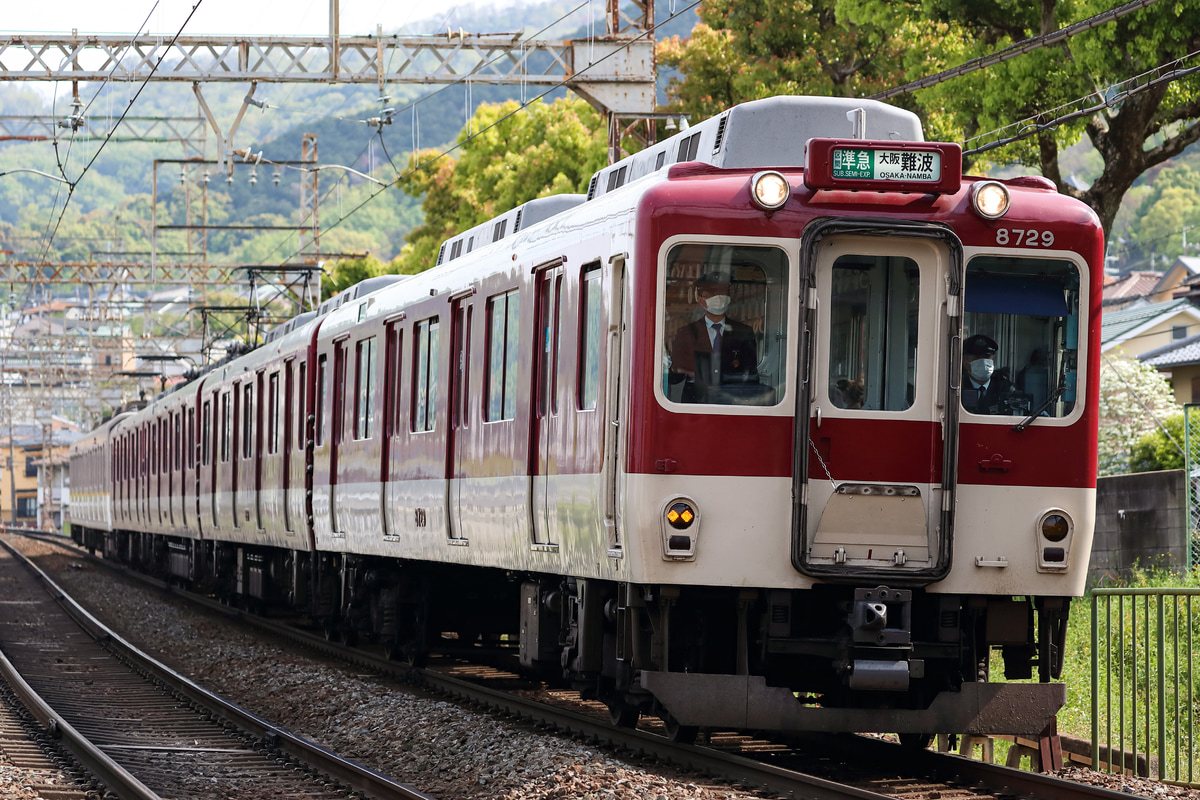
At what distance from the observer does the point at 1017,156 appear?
1958 centimetres

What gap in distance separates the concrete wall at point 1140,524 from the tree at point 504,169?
19.2m

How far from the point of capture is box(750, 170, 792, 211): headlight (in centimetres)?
838

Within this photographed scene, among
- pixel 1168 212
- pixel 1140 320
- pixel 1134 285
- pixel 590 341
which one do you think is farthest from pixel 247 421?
pixel 1168 212

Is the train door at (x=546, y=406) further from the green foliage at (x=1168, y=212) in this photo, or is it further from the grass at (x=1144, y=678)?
the green foliage at (x=1168, y=212)

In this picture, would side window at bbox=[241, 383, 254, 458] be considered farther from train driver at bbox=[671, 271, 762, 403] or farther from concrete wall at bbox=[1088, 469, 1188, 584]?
train driver at bbox=[671, 271, 762, 403]

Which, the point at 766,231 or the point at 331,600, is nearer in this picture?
the point at 766,231

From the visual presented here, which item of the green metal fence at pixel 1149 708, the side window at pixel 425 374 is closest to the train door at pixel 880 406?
the green metal fence at pixel 1149 708

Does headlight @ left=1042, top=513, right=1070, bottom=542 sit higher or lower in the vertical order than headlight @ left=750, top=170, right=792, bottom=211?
lower

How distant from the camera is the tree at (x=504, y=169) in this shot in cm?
3688

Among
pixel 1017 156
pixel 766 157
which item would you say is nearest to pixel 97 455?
pixel 1017 156

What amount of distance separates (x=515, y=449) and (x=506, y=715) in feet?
6.88

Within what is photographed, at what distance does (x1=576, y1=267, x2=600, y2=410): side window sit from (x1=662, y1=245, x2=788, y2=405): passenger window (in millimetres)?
764

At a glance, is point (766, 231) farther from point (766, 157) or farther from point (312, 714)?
point (312, 714)

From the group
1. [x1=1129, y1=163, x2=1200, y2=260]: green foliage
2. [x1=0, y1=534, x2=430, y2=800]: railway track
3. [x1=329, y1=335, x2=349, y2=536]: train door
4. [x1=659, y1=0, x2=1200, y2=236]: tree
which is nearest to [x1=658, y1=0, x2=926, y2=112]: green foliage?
A: [x1=659, y1=0, x2=1200, y2=236]: tree
